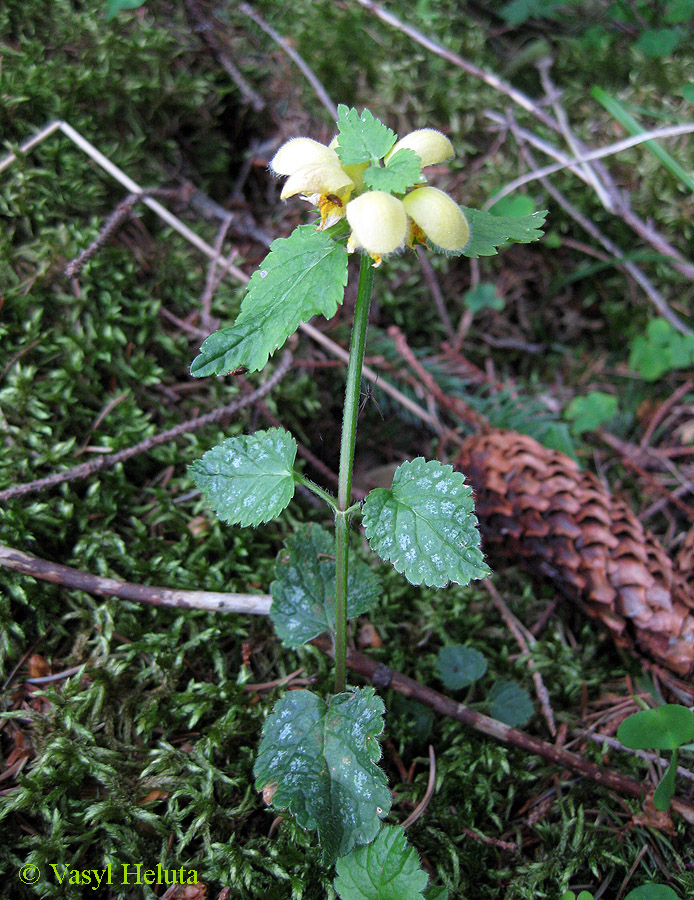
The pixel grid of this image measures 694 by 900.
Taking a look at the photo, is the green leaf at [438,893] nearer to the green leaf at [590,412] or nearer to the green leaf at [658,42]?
the green leaf at [590,412]

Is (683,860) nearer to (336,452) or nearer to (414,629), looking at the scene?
(414,629)

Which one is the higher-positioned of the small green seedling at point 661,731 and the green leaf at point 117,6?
the green leaf at point 117,6

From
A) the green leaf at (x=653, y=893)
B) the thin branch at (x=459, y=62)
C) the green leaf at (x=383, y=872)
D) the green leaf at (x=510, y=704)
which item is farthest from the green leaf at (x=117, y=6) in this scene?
the green leaf at (x=653, y=893)

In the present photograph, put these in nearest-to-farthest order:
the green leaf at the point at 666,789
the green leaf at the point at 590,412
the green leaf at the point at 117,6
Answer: the green leaf at the point at 666,789, the green leaf at the point at 117,6, the green leaf at the point at 590,412

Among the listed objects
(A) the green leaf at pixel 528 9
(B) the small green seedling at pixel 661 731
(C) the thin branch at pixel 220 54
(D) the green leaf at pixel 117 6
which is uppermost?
(D) the green leaf at pixel 117 6

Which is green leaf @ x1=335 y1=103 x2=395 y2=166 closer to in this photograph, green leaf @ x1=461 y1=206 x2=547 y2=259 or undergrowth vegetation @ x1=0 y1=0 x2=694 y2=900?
green leaf @ x1=461 y1=206 x2=547 y2=259

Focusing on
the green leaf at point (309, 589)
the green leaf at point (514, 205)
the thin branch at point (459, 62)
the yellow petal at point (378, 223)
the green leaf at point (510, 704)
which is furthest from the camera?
the thin branch at point (459, 62)

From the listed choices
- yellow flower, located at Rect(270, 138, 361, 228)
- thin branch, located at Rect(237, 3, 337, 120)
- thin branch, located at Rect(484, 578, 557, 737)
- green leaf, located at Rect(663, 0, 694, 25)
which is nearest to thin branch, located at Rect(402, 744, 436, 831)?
thin branch, located at Rect(484, 578, 557, 737)
